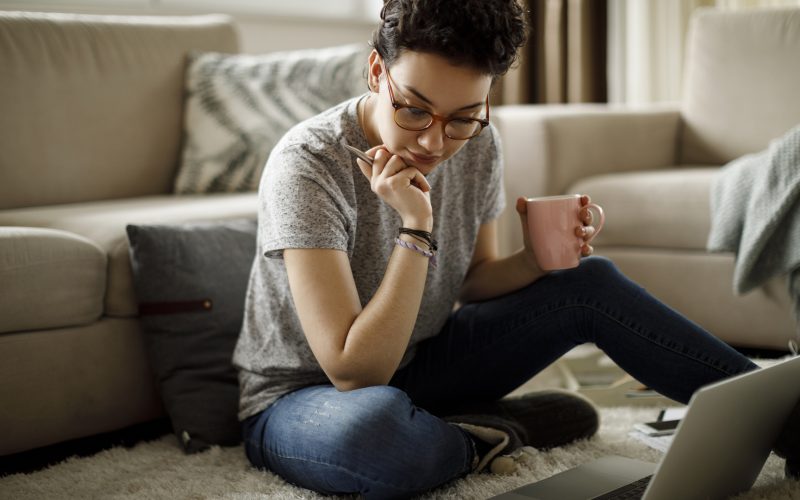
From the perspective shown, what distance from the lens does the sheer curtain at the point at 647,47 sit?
405 centimetres

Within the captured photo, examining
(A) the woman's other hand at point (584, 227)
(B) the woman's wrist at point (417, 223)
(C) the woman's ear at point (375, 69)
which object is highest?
(C) the woman's ear at point (375, 69)

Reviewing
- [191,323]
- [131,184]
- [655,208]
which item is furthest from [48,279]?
[655,208]

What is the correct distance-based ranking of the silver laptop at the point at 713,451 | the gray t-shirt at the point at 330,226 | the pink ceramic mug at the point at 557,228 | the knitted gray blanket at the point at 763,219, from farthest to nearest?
the knitted gray blanket at the point at 763,219, the pink ceramic mug at the point at 557,228, the gray t-shirt at the point at 330,226, the silver laptop at the point at 713,451

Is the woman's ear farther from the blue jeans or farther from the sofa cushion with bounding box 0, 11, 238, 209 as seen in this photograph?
the sofa cushion with bounding box 0, 11, 238, 209

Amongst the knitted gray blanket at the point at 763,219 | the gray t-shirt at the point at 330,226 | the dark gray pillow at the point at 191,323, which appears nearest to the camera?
the gray t-shirt at the point at 330,226

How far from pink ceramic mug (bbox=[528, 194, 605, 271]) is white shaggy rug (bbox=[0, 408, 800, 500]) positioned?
0.33 meters

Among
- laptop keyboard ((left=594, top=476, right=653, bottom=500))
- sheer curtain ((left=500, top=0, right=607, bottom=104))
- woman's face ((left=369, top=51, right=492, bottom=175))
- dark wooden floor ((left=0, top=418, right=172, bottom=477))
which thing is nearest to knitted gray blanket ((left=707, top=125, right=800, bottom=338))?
laptop keyboard ((left=594, top=476, right=653, bottom=500))

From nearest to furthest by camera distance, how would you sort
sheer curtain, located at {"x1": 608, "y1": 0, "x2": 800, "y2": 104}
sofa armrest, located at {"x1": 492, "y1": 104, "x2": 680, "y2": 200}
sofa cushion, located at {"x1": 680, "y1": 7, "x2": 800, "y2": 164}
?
sofa armrest, located at {"x1": 492, "y1": 104, "x2": 680, "y2": 200}
sofa cushion, located at {"x1": 680, "y1": 7, "x2": 800, "y2": 164}
sheer curtain, located at {"x1": 608, "y1": 0, "x2": 800, "y2": 104}

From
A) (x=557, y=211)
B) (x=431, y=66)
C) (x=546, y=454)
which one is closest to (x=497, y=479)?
(x=546, y=454)

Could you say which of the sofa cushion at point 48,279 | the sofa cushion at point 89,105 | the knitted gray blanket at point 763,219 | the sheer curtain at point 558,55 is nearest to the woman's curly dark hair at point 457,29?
the sofa cushion at point 48,279

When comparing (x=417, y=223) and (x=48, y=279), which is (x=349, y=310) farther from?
(x=48, y=279)

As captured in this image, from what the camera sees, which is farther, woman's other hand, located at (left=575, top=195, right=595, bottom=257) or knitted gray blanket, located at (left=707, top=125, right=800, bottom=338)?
knitted gray blanket, located at (left=707, top=125, right=800, bottom=338)

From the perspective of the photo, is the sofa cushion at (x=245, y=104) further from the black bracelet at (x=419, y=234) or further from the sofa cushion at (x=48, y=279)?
the black bracelet at (x=419, y=234)

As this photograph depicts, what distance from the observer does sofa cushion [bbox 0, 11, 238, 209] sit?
217 cm
